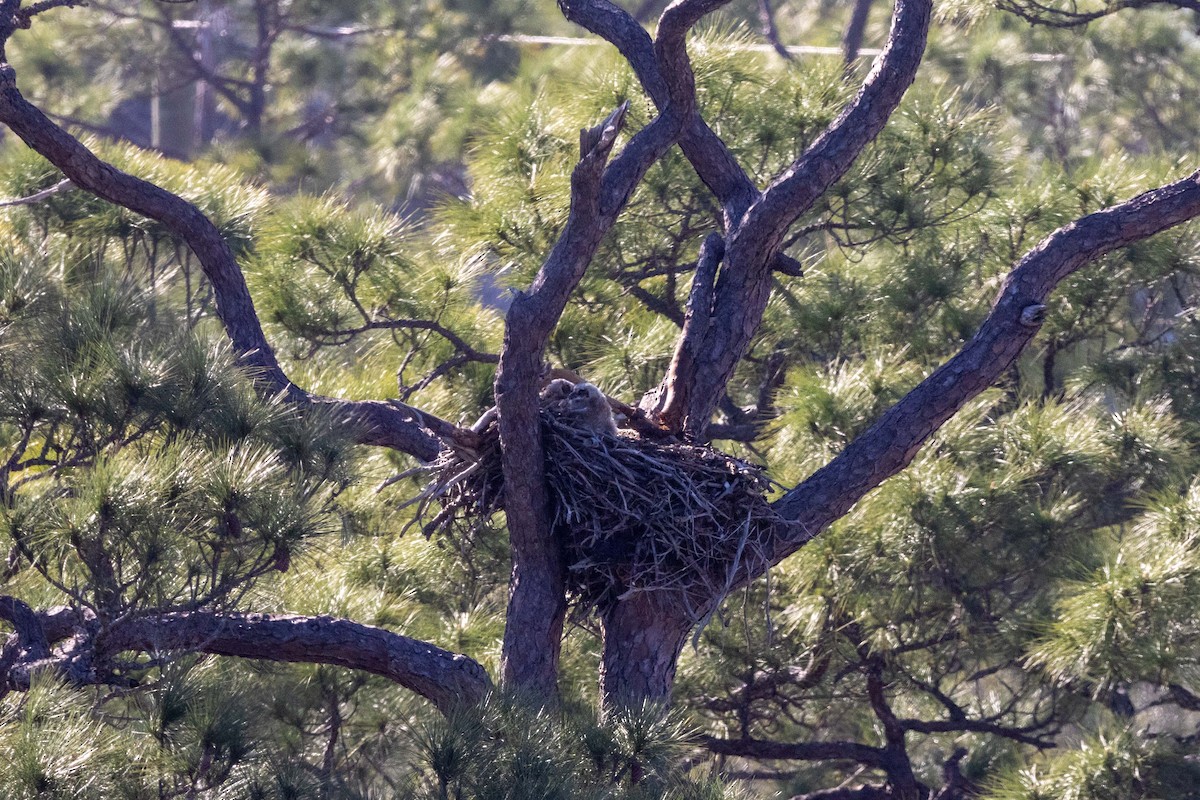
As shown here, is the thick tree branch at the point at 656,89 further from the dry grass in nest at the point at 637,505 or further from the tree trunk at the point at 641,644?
the tree trunk at the point at 641,644

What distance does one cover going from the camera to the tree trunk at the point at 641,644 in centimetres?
268

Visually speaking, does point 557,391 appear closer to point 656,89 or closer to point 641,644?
point 641,644

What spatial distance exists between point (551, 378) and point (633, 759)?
1.02 metres

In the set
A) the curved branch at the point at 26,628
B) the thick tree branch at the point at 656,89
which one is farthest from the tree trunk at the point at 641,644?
the curved branch at the point at 26,628

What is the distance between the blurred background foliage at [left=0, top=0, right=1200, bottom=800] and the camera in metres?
2.24

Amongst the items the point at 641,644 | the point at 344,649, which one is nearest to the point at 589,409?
the point at 641,644

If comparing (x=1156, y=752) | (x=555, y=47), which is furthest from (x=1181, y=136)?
(x=1156, y=752)

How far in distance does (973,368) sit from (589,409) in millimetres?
751

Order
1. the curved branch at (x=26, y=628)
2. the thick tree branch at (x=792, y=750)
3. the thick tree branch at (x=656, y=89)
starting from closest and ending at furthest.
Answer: the curved branch at (x=26, y=628)
the thick tree branch at (x=656, y=89)
the thick tree branch at (x=792, y=750)

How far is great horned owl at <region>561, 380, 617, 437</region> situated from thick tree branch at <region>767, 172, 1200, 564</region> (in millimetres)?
374

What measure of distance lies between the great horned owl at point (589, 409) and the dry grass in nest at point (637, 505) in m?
0.06

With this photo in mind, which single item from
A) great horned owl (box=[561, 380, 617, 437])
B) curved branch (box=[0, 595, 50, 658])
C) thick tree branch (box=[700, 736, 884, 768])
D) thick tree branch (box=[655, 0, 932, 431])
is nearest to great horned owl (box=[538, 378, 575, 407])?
great horned owl (box=[561, 380, 617, 437])

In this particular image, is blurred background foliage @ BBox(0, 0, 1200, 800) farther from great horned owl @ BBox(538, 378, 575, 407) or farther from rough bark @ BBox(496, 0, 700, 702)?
great horned owl @ BBox(538, 378, 575, 407)

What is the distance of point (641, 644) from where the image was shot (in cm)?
269
